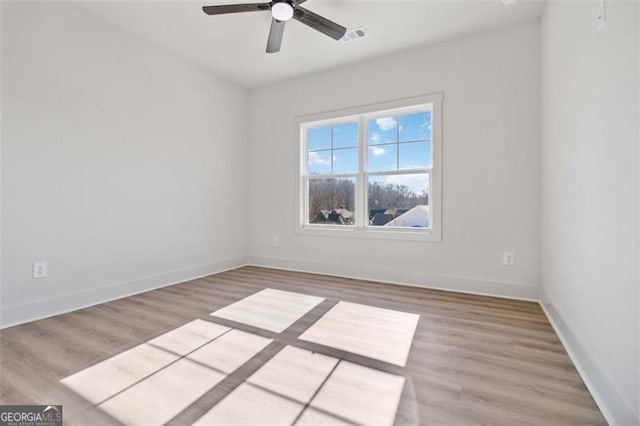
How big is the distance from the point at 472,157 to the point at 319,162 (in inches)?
76.3

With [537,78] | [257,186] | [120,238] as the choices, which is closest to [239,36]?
[257,186]

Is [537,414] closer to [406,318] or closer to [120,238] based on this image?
[406,318]

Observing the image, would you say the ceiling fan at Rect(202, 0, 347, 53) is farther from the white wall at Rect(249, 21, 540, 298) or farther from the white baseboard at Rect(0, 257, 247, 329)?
the white baseboard at Rect(0, 257, 247, 329)

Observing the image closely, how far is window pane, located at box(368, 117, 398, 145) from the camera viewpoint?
3621 mm

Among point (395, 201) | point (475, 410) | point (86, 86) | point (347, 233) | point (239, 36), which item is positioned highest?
point (239, 36)

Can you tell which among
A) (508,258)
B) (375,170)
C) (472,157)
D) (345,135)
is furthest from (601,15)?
(345,135)

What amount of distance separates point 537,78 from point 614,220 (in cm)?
217

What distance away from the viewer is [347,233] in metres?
3.83

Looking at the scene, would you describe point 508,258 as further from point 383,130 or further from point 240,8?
point 240,8

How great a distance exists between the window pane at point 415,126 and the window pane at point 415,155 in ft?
0.27

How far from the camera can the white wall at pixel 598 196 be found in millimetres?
1190

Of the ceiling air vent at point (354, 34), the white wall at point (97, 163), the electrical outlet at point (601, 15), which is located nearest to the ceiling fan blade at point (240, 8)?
the ceiling air vent at point (354, 34)

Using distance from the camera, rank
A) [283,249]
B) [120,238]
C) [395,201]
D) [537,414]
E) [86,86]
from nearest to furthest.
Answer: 1. [537,414]
2. [86,86]
3. [120,238]
4. [395,201]
5. [283,249]

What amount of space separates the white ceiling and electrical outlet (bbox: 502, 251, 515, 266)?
7.46 ft
